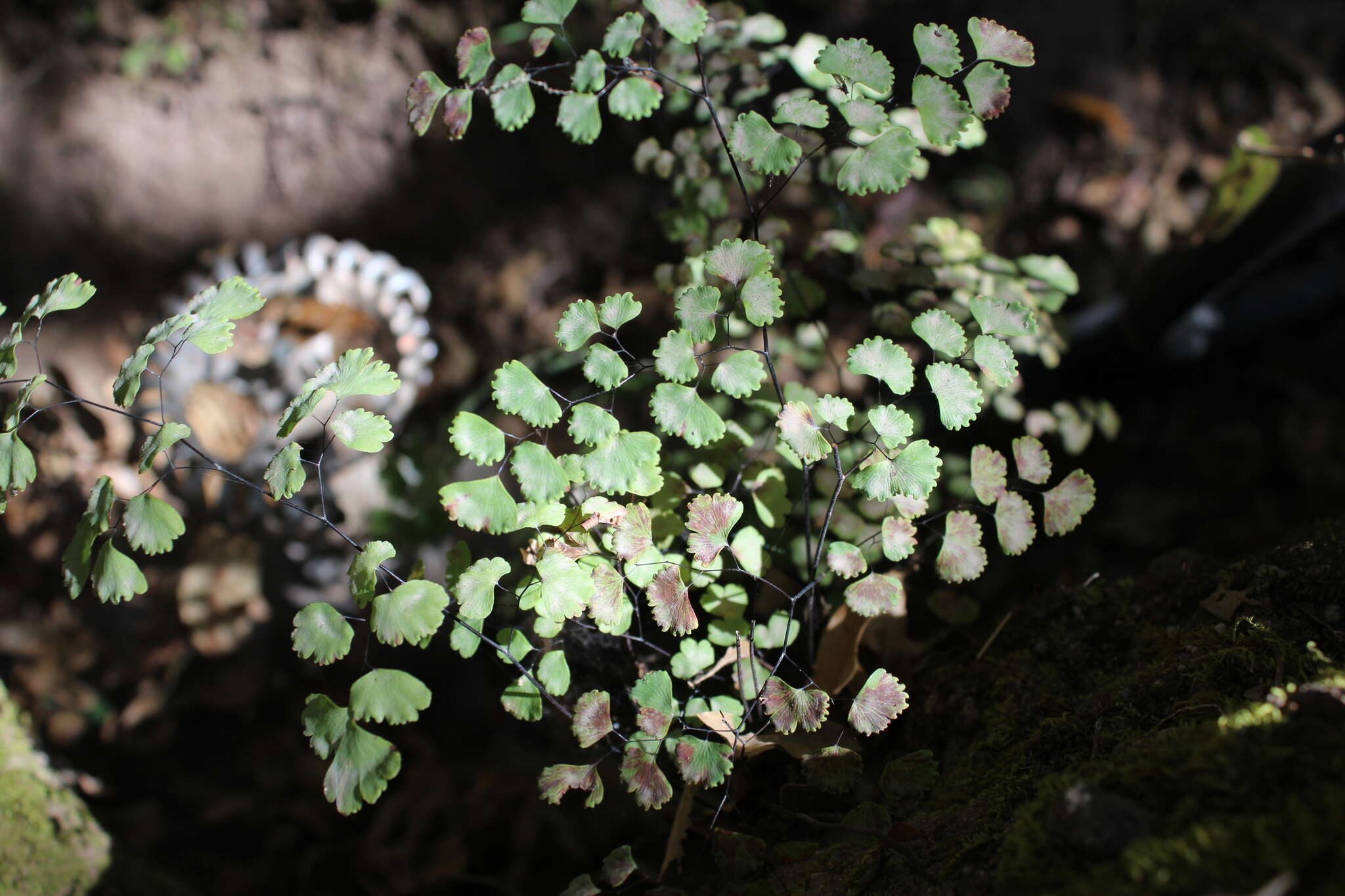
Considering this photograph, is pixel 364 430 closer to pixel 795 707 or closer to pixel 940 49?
pixel 795 707

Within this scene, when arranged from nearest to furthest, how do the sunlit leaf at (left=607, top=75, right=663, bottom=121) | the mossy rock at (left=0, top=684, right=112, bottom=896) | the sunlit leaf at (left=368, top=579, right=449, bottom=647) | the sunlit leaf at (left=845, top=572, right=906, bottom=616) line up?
1. the sunlit leaf at (left=368, top=579, right=449, bottom=647)
2. the sunlit leaf at (left=845, top=572, right=906, bottom=616)
3. the sunlit leaf at (left=607, top=75, right=663, bottom=121)
4. the mossy rock at (left=0, top=684, right=112, bottom=896)

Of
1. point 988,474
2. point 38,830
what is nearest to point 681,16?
point 988,474

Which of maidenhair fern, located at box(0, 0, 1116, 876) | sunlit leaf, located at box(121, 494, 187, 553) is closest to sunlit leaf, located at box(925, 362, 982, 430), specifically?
maidenhair fern, located at box(0, 0, 1116, 876)

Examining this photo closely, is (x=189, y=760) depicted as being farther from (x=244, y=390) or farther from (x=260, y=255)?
(x=260, y=255)

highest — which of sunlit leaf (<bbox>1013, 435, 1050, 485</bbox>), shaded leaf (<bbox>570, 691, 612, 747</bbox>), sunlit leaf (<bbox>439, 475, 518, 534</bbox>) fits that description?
sunlit leaf (<bbox>1013, 435, 1050, 485</bbox>)

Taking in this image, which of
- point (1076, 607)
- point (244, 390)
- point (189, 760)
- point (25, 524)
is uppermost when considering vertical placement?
point (1076, 607)

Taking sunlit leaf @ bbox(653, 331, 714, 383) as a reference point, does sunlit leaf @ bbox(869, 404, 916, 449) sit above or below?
below

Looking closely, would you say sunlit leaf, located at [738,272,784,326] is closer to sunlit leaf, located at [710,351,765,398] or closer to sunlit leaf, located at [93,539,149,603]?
sunlit leaf, located at [710,351,765,398]

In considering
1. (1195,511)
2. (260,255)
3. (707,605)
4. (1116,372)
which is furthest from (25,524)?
(1195,511)
